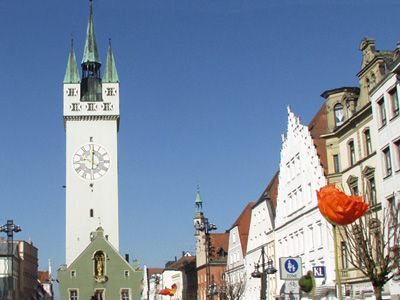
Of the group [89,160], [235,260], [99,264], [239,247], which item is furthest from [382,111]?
[99,264]

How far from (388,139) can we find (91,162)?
57.9m

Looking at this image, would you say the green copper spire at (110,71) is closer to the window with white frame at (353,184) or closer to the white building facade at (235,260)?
the white building facade at (235,260)

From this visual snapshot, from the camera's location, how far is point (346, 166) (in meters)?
41.8

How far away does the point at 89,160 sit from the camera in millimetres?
88312

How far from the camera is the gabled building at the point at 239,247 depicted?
2872 inches

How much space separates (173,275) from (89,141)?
39358 mm

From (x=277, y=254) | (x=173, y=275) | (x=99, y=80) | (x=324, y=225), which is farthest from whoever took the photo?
(x=173, y=275)

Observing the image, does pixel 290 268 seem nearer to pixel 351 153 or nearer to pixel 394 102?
pixel 394 102

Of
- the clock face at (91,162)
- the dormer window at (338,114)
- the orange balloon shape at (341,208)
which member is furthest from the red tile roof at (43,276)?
the orange balloon shape at (341,208)

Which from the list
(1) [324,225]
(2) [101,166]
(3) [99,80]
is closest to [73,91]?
(3) [99,80]

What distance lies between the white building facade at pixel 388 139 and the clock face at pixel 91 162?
55.9 m

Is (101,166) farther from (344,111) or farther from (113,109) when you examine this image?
(344,111)

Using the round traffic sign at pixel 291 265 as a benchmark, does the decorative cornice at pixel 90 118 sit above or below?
above

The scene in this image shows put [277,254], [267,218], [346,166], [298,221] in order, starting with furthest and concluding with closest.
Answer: [267,218] → [277,254] → [298,221] → [346,166]
